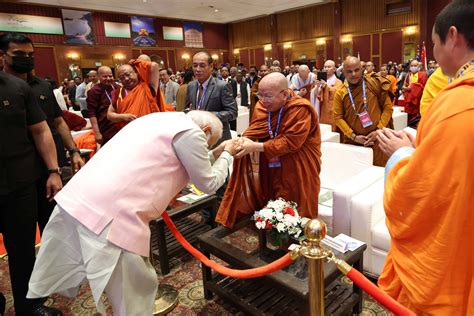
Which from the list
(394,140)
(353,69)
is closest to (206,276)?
(394,140)

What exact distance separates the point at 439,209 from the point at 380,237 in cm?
130

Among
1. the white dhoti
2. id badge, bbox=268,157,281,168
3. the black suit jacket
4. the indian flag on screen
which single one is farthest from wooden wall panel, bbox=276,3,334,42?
the white dhoti

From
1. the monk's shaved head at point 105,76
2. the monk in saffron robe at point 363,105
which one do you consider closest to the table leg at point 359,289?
the monk in saffron robe at point 363,105

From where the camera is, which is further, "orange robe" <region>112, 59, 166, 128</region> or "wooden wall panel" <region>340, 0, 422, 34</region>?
"wooden wall panel" <region>340, 0, 422, 34</region>

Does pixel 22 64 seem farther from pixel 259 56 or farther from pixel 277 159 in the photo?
pixel 259 56

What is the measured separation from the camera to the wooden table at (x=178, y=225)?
2.57 m

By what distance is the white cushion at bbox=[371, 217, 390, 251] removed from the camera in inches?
83.9

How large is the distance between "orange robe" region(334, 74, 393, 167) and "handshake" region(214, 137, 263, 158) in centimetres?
164

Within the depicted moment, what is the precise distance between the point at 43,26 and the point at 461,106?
51.2 ft

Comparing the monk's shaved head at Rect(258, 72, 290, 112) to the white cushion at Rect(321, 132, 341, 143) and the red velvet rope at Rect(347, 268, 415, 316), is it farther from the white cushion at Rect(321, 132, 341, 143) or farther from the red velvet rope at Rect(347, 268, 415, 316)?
the white cushion at Rect(321, 132, 341, 143)

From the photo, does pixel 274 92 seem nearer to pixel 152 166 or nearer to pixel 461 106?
pixel 152 166

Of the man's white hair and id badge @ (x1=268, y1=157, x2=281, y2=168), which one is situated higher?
the man's white hair

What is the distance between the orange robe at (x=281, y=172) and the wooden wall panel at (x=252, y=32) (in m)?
16.0

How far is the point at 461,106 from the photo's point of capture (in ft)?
2.83
